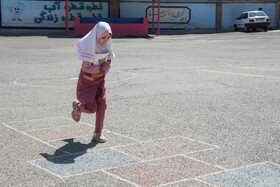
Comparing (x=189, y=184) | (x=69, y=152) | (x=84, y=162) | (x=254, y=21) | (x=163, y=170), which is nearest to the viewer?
(x=189, y=184)

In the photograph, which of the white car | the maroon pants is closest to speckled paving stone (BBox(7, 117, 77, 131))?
the maroon pants

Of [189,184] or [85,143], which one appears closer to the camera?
[189,184]

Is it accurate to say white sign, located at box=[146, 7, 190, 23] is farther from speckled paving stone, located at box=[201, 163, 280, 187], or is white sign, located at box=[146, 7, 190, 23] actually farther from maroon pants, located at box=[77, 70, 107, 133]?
speckled paving stone, located at box=[201, 163, 280, 187]

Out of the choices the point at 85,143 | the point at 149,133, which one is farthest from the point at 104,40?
the point at 149,133

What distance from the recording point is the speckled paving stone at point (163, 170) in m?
4.39

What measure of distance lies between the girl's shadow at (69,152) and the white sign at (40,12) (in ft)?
109

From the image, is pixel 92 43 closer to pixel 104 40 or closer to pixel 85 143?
pixel 104 40

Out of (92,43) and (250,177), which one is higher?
(92,43)

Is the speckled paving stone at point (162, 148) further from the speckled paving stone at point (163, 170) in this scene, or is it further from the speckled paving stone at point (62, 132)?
the speckled paving stone at point (62, 132)

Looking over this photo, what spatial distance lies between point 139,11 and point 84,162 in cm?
3641

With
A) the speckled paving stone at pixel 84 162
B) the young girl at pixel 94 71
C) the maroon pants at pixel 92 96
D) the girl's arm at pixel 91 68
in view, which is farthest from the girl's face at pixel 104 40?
the speckled paving stone at pixel 84 162

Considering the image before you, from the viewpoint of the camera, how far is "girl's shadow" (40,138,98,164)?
502 centimetres

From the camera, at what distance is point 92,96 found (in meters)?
5.74

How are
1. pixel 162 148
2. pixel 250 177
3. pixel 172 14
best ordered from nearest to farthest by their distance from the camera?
1. pixel 250 177
2. pixel 162 148
3. pixel 172 14
